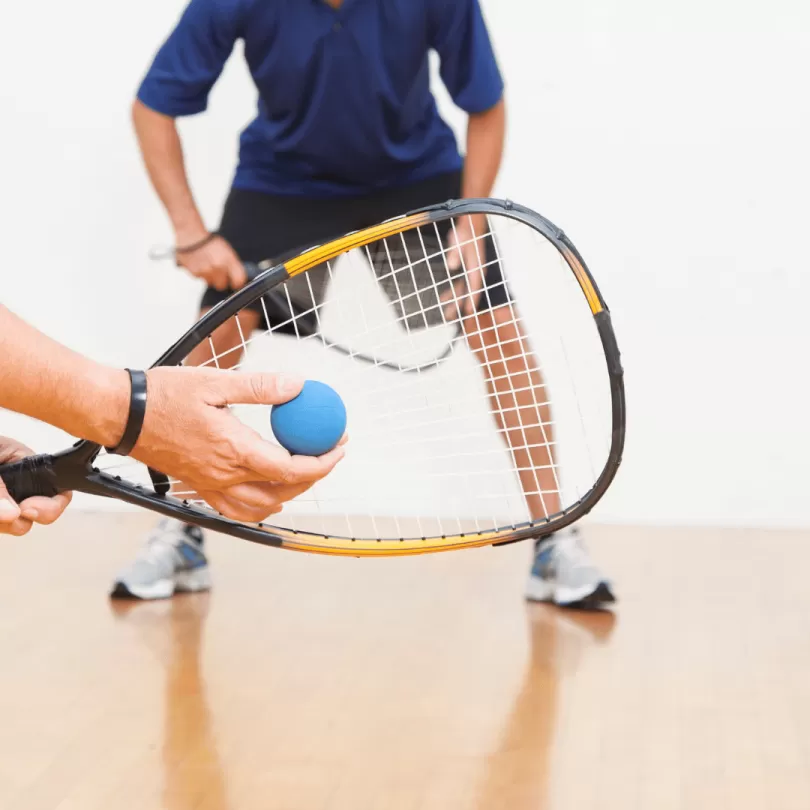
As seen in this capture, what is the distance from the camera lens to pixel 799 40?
7.30ft

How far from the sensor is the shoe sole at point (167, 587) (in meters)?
1.83

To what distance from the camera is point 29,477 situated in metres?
1.12

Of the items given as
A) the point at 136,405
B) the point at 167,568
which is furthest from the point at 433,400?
the point at 136,405

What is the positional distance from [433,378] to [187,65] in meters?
0.61

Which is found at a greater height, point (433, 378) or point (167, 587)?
point (433, 378)

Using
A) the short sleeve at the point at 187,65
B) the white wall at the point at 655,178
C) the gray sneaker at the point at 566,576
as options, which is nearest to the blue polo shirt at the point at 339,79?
the short sleeve at the point at 187,65

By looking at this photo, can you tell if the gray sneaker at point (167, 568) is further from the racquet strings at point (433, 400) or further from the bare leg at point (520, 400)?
the bare leg at point (520, 400)

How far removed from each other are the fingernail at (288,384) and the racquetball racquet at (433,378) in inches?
6.6

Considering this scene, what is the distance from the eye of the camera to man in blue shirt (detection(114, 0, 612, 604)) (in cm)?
179

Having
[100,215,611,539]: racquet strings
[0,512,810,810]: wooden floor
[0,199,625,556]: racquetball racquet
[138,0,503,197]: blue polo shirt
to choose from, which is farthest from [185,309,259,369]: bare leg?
[0,512,810,810]: wooden floor

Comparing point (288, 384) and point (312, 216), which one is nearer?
point (288, 384)

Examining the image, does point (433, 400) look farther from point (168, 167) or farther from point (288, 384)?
point (288, 384)

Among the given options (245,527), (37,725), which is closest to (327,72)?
(245,527)

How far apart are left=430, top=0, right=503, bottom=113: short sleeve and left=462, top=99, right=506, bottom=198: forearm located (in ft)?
0.06
